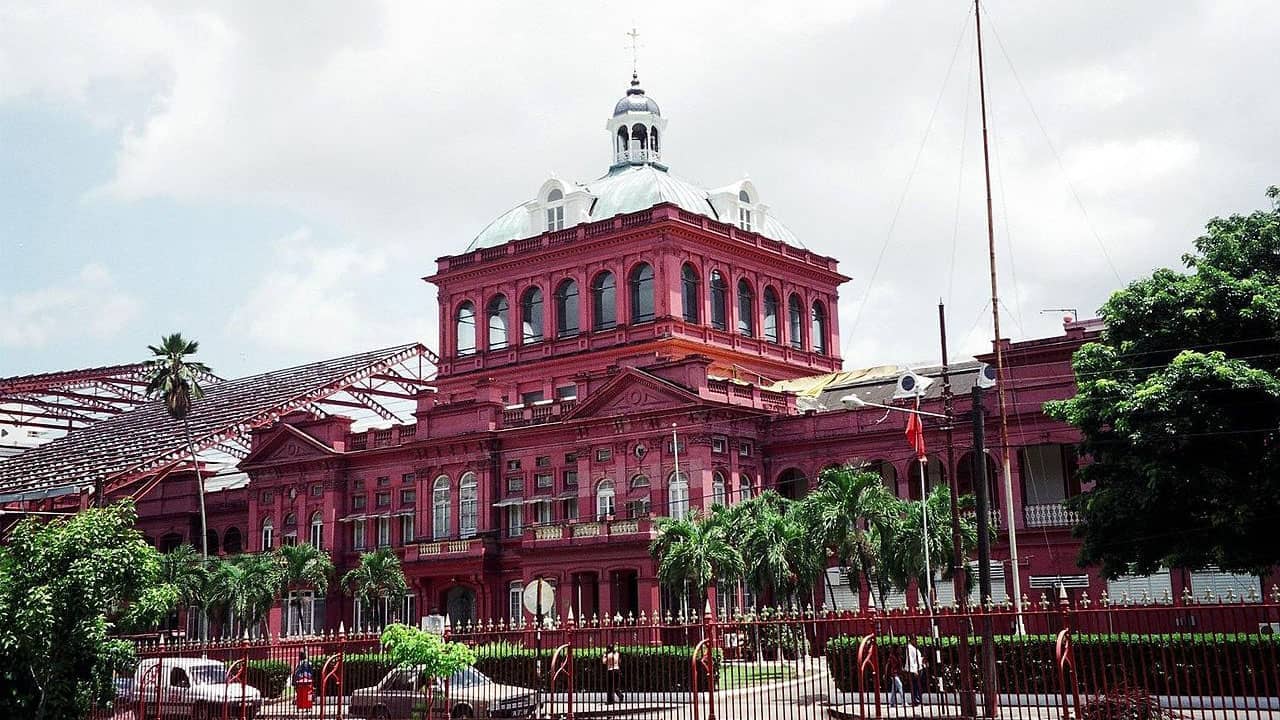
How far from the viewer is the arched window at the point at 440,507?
6594cm

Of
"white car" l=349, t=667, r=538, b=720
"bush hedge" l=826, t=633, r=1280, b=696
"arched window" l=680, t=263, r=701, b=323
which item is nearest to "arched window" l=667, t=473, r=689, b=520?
"arched window" l=680, t=263, r=701, b=323

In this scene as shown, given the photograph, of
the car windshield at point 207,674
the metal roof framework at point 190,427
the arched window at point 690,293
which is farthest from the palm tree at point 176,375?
the car windshield at point 207,674

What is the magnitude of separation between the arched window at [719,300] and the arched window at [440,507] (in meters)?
15.8

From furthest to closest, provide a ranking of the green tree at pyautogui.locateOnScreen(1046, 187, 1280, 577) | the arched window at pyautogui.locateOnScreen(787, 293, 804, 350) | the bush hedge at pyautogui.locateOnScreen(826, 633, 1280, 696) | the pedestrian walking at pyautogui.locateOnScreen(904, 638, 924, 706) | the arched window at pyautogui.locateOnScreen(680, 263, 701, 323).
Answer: the arched window at pyautogui.locateOnScreen(787, 293, 804, 350) → the arched window at pyautogui.locateOnScreen(680, 263, 701, 323) → the green tree at pyautogui.locateOnScreen(1046, 187, 1280, 577) → the pedestrian walking at pyautogui.locateOnScreen(904, 638, 924, 706) → the bush hedge at pyautogui.locateOnScreen(826, 633, 1280, 696)

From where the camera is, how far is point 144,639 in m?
31.1

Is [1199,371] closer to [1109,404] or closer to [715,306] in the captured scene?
[1109,404]

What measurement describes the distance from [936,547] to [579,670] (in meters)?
19.3

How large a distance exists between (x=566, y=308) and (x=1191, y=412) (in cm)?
4123

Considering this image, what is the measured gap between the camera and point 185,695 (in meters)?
29.3

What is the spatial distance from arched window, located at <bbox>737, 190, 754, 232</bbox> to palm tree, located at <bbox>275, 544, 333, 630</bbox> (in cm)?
2759

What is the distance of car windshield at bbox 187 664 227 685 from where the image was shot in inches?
1202

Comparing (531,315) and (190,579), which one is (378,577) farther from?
(531,315)

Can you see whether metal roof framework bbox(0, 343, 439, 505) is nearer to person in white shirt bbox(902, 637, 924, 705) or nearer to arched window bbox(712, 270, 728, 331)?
arched window bbox(712, 270, 728, 331)

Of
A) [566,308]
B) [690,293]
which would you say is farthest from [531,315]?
[690,293]
